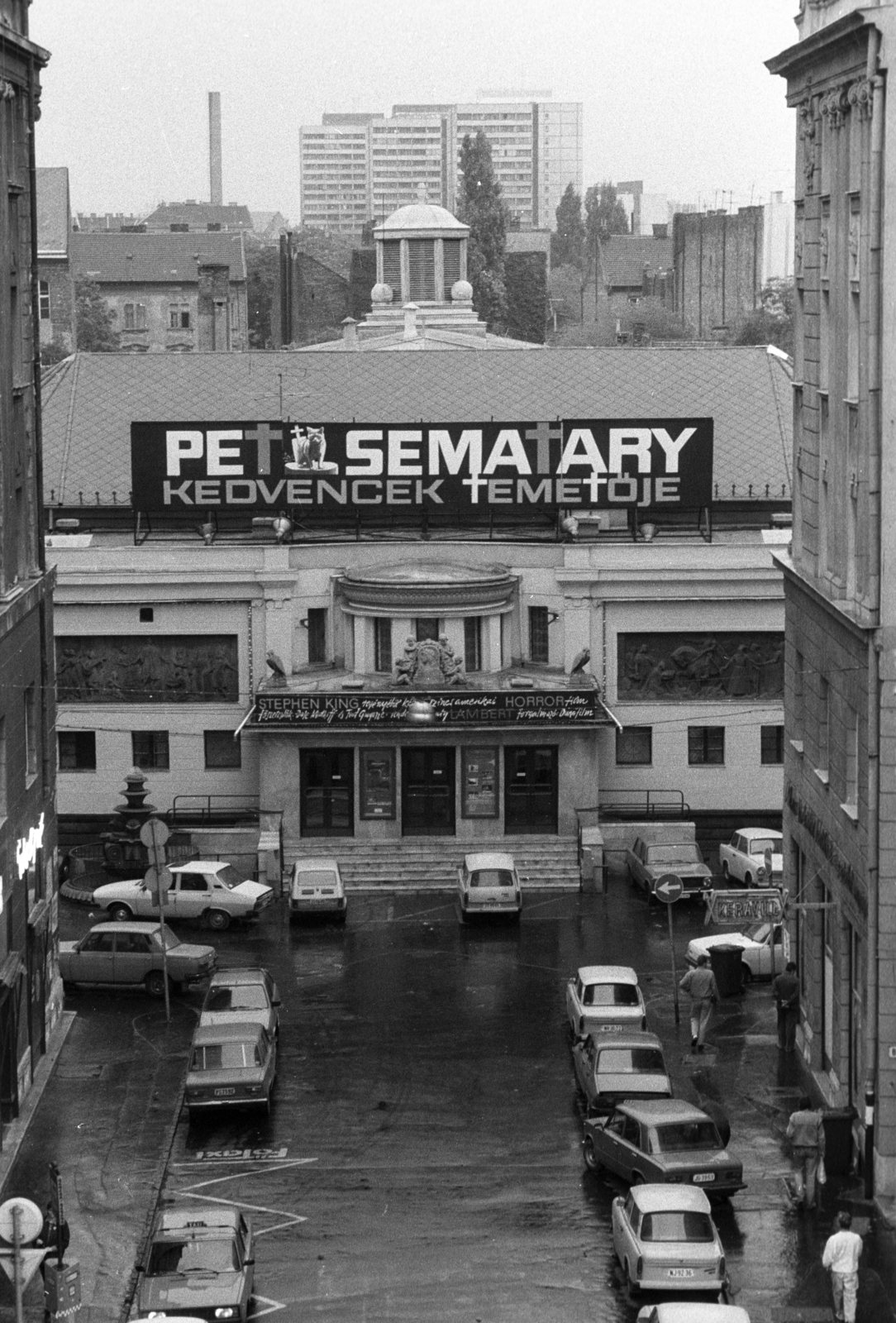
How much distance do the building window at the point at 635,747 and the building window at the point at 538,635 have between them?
3586 millimetres

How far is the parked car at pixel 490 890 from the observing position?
60.7m

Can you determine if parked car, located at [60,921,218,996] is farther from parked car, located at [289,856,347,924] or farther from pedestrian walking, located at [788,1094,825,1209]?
pedestrian walking, located at [788,1094,825,1209]

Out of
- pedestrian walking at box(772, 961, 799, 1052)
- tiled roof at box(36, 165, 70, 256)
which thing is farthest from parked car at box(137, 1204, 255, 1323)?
tiled roof at box(36, 165, 70, 256)

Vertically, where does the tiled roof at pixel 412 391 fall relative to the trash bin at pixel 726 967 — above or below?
above

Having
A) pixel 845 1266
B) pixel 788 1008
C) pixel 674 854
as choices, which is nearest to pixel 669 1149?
pixel 845 1266

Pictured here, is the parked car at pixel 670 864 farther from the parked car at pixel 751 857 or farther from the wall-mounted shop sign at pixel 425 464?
the wall-mounted shop sign at pixel 425 464

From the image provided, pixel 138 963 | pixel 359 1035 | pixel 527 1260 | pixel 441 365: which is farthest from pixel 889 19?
pixel 441 365

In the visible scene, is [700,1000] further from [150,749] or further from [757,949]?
[150,749]

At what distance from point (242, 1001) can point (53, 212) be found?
111655 mm

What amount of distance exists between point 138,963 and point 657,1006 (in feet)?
41.8

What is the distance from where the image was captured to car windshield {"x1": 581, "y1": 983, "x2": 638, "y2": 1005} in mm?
49062

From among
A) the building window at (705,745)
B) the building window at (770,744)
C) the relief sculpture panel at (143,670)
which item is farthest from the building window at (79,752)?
the building window at (770,744)

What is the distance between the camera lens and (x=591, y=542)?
7100cm

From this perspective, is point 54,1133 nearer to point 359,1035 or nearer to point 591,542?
point 359,1035
